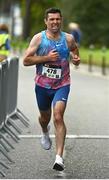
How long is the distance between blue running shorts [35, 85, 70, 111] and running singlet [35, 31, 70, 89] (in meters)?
0.06

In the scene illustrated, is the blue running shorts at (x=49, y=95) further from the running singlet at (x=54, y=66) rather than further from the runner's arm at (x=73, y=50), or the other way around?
the runner's arm at (x=73, y=50)

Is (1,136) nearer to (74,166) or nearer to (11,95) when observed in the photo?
(74,166)

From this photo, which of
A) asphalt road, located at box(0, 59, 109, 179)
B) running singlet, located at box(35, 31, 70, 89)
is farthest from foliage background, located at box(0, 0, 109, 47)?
running singlet, located at box(35, 31, 70, 89)

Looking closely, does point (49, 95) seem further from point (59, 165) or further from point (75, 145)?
point (75, 145)

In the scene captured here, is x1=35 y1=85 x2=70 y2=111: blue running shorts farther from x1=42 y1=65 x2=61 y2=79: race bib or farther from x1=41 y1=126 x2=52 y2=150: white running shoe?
x1=41 y1=126 x2=52 y2=150: white running shoe

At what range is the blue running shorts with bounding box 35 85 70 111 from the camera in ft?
33.7

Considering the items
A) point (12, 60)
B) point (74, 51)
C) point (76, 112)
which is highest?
point (74, 51)

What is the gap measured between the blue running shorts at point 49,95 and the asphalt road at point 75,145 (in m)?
0.75

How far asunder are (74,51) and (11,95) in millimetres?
3552

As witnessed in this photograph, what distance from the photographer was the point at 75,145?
12492mm

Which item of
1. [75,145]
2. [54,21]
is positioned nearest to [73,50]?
[54,21]

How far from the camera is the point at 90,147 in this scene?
12281mm

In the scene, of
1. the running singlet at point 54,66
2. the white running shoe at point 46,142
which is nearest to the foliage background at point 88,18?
the white running shoe at point 46,142

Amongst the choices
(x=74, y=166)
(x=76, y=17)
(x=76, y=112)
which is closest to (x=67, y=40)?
(x=74, y=166)
